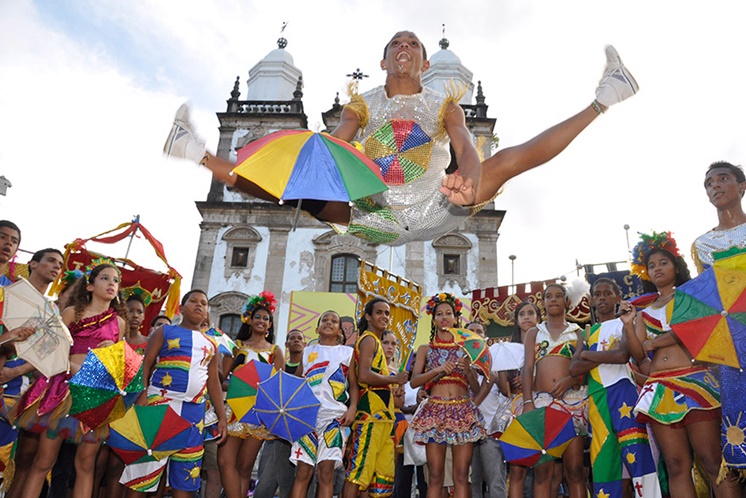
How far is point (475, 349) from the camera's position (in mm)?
4762

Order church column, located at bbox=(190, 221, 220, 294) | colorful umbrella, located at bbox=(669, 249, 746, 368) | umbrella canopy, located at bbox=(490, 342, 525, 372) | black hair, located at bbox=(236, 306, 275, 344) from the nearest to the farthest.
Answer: colorful umbrella, located at bbox=(669, 249, 746, 368)
umbrella canopy, located at bbox=(490, 342, 525, 372)
black hair, located at bbox=(236, 306, 275, 344)
church column, located at bbox=(190, 221, 220, 294)

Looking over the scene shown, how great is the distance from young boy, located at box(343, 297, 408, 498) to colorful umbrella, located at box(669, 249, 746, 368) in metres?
2.27

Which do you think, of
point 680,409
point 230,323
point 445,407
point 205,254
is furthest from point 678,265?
point 205,254

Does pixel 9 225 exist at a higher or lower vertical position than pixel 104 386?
higher

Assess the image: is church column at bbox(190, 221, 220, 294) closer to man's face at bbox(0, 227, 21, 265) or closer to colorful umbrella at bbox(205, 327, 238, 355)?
colorful umbrella at bbox(205, 327, 238, 355)

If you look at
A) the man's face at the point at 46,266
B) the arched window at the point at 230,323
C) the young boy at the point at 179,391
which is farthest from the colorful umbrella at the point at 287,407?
the arched window at the point at 230,323

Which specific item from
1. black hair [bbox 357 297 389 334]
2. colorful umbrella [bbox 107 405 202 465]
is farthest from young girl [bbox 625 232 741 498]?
colorful umbrella [bbox 107 405 202 465]

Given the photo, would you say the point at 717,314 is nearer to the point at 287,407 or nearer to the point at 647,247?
the point at 647,247

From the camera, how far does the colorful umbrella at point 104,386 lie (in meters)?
3.63

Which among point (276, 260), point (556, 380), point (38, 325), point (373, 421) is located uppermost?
point (276, 260)

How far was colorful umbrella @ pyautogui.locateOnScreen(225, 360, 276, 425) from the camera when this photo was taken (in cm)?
471

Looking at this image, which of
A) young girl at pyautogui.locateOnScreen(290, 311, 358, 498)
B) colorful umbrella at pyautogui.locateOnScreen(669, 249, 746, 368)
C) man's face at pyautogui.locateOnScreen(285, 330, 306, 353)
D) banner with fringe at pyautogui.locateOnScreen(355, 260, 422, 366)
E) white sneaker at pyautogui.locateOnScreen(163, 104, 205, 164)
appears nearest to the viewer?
white sneaker at pyautogui.locateOnScreen(163, 104, 205, 164)

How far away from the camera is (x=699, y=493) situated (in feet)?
12.0

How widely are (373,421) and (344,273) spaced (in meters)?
13.3
